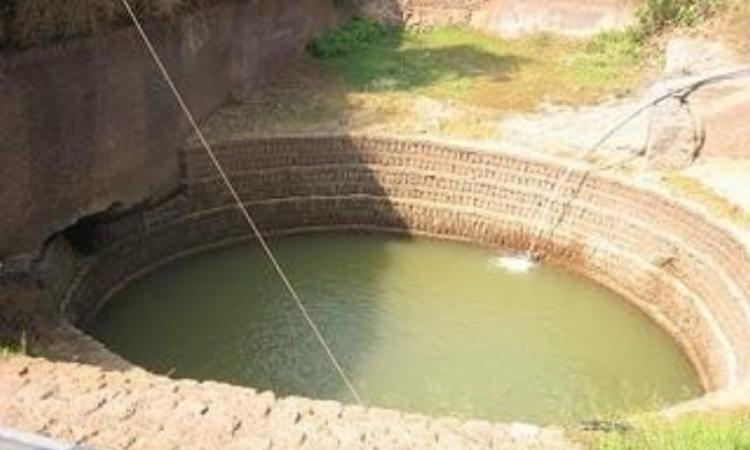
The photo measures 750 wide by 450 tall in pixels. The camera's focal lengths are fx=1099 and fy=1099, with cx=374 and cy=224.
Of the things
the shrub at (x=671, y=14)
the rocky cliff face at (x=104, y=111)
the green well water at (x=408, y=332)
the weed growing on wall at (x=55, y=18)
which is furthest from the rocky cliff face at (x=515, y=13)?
the weed growing on wall at (x=55, y=18)

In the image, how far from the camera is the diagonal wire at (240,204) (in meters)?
8.80

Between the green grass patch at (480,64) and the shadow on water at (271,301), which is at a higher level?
the green grass patch at (480,64)

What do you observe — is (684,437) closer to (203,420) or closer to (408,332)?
(203,420)

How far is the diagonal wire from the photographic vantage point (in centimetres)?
880

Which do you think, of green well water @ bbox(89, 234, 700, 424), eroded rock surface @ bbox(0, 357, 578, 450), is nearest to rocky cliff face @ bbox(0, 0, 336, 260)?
green well water @ bbox(89, 234, 700, 424)

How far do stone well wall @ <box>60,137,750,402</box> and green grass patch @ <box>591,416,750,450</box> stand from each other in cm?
367

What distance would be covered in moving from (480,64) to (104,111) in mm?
5365

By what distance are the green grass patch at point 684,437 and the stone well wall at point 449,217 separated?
367 centimetres

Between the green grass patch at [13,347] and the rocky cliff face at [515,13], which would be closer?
the green grass patch at [13,347]

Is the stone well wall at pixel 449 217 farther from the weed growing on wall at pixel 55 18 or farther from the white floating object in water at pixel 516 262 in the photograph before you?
the weed growing on wall at pixel 55 18

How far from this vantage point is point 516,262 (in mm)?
10883

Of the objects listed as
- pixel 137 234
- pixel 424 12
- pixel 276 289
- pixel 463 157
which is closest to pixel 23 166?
pixel 137 234

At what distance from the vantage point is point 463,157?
11.1 metres

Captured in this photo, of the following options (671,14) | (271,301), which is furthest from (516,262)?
(671,14)
